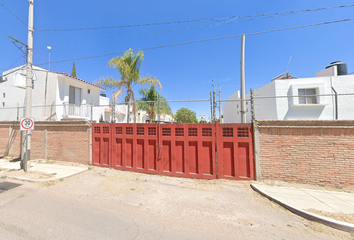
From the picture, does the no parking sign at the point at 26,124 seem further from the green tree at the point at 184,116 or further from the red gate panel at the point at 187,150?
the green tree at the point at 184,116

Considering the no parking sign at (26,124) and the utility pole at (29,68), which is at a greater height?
the utility pole at (29,68)

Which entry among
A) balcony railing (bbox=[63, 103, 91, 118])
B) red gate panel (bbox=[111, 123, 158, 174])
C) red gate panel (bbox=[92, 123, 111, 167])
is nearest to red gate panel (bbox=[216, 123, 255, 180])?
red gate panel (bbox=[111, 123, 158, 174])

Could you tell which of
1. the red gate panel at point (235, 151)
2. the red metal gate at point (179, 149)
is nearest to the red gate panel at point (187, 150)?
the red metal gate at point (179, 149)

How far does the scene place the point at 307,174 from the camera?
4766 millimetres

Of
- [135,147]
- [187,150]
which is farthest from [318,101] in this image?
[135,147]

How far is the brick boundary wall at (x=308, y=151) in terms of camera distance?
4.54m

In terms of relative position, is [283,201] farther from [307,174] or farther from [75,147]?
[75,147]

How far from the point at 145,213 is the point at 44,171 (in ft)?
18.6

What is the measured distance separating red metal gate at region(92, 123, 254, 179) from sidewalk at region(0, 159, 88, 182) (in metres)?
1.07

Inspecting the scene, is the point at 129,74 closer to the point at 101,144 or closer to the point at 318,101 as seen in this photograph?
the point at 101,144

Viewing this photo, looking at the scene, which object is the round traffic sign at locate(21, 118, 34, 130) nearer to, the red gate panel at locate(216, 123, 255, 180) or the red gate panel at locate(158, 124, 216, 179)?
the red gate panel at locate(158, 124, 216, 179)

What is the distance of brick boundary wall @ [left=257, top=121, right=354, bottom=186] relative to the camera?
179 inches

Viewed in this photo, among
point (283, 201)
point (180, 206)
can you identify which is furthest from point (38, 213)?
point (283, 201)

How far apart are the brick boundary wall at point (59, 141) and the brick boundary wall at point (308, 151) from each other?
7.76m
